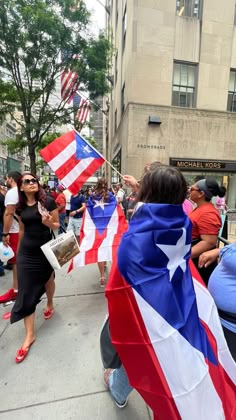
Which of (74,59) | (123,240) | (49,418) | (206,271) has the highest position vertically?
Result: (74,59)

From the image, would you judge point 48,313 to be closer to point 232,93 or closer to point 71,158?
point 71,158

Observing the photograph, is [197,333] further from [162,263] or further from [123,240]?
[123,240]

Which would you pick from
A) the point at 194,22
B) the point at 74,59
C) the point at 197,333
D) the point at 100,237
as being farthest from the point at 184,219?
the point at 194,22

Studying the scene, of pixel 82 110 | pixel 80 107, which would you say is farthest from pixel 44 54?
pixel 82 110

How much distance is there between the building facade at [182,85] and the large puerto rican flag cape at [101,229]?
8.98 meters

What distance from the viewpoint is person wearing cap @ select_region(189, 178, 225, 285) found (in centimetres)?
A: 234

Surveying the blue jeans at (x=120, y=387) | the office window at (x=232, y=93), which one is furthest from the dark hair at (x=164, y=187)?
the office window at (x=232, y=93)

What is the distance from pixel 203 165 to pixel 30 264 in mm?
12769

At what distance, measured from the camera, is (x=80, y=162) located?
3.33m

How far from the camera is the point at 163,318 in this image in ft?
3.94

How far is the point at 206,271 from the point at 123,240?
158 cm

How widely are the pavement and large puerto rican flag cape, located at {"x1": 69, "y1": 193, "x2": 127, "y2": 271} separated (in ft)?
2.77

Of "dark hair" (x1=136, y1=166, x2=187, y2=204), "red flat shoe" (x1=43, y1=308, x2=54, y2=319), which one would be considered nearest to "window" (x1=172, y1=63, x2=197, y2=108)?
"red flat shoe" (x1=43, y1=308, x2=54, y2=319)

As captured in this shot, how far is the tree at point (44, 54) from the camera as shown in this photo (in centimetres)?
858
